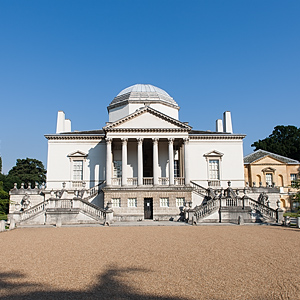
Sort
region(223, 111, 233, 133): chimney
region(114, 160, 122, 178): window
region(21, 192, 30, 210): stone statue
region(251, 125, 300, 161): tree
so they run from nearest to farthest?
region(21, 192, 30, 210): stone statue < region(114, 160, 122, 178): window < region(223, 111, 233, 133): chimney < region(251, 125, 300, 161): tree

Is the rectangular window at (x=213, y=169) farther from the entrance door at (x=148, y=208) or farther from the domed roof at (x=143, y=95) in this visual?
the domed roof at (x=143, y=95)

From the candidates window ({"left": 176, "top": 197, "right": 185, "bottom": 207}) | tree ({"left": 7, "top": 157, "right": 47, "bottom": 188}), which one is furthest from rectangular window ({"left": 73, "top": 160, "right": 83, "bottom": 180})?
tree ({"left": 7, "top": 157, "right": 47, "bottom": 188})

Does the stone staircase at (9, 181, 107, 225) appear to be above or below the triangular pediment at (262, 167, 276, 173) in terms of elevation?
below

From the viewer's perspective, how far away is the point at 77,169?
33.3 m

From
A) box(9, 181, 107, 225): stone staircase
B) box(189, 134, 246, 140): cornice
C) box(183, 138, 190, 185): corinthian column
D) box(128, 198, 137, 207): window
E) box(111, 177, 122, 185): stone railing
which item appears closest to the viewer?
box(9, 181, 107, 225): stone staircase

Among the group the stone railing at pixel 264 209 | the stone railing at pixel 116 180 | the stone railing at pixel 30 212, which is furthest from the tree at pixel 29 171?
the stone railing at pixel 264 209

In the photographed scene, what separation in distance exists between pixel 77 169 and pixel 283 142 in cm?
4386

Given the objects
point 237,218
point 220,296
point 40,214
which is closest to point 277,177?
point 237,218

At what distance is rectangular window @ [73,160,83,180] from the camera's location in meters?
33.2

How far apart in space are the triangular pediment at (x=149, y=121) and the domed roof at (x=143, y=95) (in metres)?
5.77

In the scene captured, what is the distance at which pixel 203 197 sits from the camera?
98.3ft

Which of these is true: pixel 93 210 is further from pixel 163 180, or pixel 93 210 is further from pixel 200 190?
pixel 200 190

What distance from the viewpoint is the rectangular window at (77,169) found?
33.2 metres

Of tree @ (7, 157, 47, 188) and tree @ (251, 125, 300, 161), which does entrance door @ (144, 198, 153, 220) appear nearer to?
tree @ (251, 125, 300, 161)
